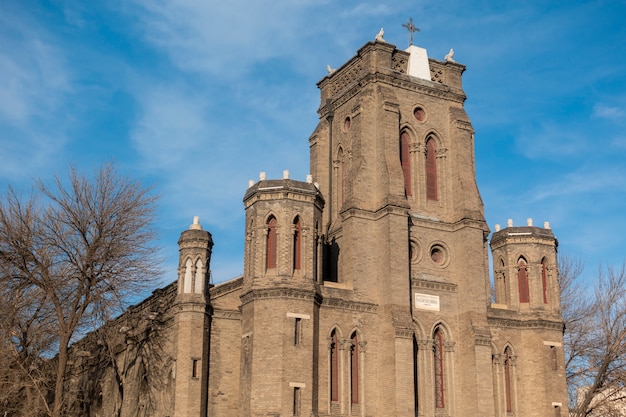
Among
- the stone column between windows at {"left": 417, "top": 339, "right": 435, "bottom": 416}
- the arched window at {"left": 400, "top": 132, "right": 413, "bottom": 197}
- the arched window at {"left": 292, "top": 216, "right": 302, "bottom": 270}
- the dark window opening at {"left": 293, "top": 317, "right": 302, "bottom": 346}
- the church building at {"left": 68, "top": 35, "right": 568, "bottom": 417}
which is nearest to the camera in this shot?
the dark window opening at {"left": 293, "top": 317, "right": 302, "bottom": 346}

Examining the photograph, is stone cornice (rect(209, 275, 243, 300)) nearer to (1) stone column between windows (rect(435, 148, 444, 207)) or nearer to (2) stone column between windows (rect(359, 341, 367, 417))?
(2) stone column between windows (rect(359, 341, 367, 417))

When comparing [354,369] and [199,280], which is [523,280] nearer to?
[354,369]

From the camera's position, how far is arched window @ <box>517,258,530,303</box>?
132ft

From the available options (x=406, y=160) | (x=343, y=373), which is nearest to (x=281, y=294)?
(x=343, y=373)

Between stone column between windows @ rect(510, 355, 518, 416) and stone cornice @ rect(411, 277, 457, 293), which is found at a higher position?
stone cornice @ rect(411, 277, 457, 293)

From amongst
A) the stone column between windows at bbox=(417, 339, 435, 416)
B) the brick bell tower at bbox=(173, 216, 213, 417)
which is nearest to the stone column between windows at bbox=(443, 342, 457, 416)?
the stone column between windows at bbox=(417, 339, 435, 416)

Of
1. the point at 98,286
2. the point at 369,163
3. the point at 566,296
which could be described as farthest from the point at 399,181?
the point at 566,296

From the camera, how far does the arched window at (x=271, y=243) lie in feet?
115

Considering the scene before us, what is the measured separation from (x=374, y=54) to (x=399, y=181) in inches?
260

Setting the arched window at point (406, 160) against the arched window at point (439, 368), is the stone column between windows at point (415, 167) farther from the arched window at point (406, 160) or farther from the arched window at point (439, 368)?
the arched window at point (439, 368)

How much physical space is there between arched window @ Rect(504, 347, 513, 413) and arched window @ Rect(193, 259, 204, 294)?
14.3 m

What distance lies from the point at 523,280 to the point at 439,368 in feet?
22.1

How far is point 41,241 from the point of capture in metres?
31.7

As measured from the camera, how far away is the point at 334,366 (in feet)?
115
